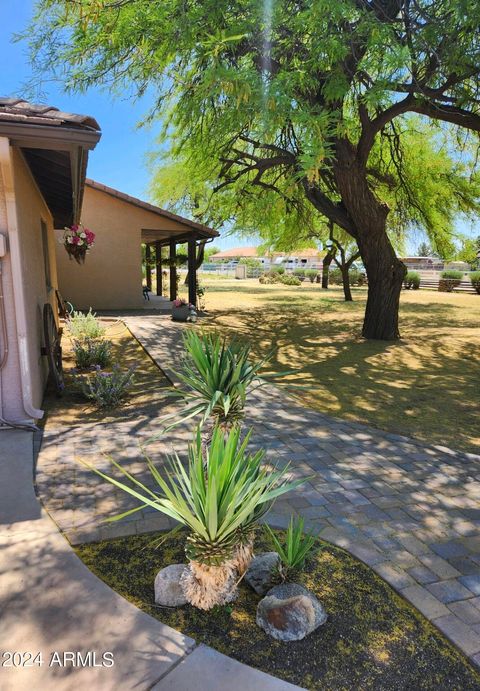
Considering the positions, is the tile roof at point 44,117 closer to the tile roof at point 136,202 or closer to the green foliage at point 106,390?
the green foliage at point 106,390

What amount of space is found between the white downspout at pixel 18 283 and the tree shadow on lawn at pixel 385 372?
137 inches

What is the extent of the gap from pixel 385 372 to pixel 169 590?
6.98m

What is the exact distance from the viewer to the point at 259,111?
636 centimetres

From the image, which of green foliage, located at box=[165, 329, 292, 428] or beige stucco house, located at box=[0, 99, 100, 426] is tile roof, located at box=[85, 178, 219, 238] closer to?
beige stucco house, located at box=[0, 99, 100, 426]

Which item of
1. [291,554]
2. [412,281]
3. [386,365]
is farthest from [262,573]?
[412,281]

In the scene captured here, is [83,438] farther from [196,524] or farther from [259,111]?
[259,111]

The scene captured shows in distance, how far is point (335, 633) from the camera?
90.3 inches

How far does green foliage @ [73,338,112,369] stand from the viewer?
25.3 feet

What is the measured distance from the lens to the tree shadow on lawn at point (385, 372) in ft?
19.4

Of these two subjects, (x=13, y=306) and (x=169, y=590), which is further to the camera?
(x=13, y=306)

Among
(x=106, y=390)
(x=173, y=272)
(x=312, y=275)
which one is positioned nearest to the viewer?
(x=106, y=390)

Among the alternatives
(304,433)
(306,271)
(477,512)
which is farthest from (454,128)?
(306,271)

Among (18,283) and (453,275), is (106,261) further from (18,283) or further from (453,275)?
(453,275)

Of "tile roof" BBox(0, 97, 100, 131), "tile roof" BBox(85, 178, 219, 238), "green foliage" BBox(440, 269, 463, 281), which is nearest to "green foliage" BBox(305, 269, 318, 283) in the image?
"green foliage" BBox(440, 269, 463, 281)
